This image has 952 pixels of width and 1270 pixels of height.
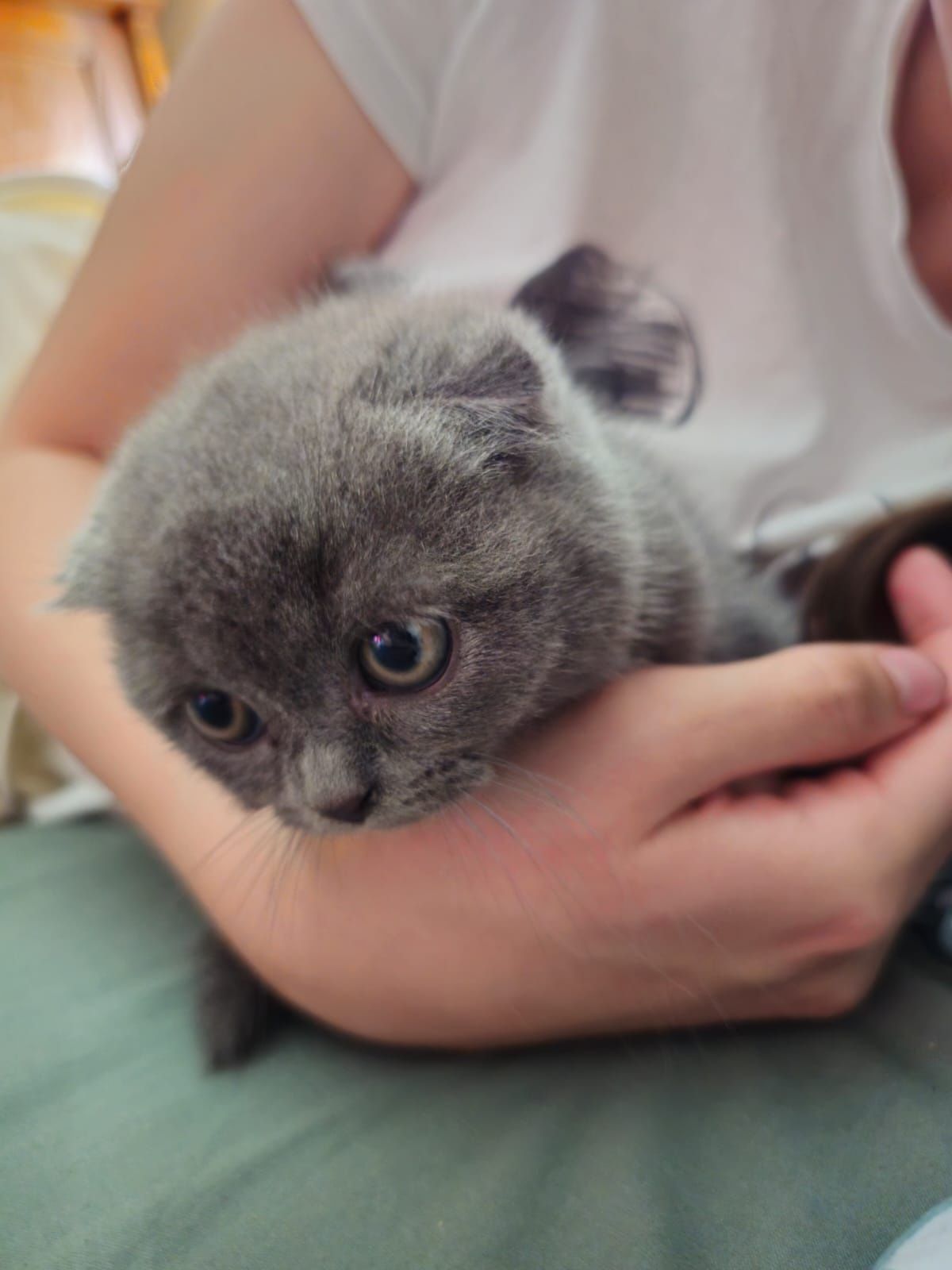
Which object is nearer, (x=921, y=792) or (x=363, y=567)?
(x=363, y=567)

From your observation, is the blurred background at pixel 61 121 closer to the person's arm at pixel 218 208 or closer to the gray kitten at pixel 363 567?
the person's arm at pixel 218 208

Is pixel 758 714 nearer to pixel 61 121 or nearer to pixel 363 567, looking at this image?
pixel 363 567

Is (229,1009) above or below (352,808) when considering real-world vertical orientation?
below

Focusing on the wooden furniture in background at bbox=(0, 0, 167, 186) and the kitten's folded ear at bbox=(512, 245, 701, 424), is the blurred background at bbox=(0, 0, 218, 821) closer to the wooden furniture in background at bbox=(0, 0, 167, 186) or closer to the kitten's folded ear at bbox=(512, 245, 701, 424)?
the wooden furniture in background at bbox=(0, 0, 167, 186)

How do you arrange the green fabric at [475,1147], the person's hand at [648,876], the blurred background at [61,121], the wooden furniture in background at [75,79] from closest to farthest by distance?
the green fabric at [475,1147] → the person's hand at [648,876] → the blurred background at [61,121] → the wooden furniture in background at [75,79]

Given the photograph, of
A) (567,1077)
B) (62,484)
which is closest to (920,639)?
(567,1077)

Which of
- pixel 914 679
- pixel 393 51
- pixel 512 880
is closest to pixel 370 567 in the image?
pixel 512 880

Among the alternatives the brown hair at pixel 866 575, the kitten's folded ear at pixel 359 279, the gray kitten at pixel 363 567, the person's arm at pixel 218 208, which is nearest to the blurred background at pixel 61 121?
the person's arm at pixel 218 208
